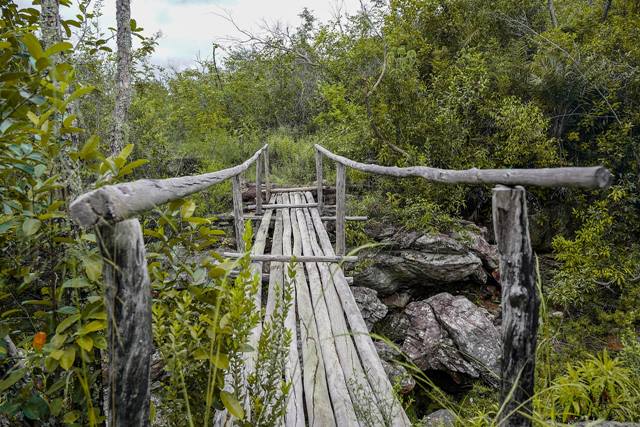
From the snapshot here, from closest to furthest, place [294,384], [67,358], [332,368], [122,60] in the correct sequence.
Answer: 1. [67,358]
2. [294,384]
3. [332,368]
4. [122,60]

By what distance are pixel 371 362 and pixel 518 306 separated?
1354mm

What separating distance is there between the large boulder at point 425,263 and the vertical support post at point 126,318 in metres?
4.61

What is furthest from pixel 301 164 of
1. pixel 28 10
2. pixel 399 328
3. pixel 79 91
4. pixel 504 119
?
pixel 79 91

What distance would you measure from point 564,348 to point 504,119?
3.58 m

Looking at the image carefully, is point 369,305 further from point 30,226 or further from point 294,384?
point 30,226

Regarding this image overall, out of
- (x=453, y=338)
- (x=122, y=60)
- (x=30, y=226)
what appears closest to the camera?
(x=30, y=226)

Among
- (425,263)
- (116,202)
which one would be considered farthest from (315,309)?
(425,263)

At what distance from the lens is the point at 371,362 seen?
248 centimetres

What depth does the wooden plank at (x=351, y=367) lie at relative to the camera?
1.87m

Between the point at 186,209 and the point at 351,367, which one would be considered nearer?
the point at 186,209

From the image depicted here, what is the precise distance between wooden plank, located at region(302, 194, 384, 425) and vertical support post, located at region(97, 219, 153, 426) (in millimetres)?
736

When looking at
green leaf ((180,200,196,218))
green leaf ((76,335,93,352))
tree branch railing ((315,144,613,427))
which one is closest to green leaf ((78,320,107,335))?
green leaf ((76,335,93,352))

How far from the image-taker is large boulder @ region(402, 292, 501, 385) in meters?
4.37

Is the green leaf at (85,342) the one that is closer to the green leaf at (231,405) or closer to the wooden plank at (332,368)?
the green leaf at (231,405)
